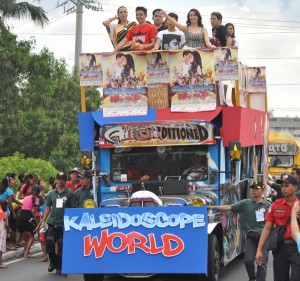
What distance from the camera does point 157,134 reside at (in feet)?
45.3

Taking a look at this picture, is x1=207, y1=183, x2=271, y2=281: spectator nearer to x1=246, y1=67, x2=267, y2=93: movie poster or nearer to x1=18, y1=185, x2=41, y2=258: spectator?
x1=246, y1=67, x2=267, y2=93: movie poster

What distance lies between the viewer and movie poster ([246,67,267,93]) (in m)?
17.4

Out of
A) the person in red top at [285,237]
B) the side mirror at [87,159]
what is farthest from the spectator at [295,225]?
the side mirror at [87,159]

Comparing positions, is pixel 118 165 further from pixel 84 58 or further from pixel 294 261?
pixel 294 261

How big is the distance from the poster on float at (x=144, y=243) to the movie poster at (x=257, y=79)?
5.59m

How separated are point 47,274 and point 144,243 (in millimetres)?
3315

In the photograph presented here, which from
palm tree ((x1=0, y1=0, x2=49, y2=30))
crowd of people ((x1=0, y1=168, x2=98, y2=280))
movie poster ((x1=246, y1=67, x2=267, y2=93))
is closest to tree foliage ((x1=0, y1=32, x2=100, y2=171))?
palm tree ((x1=0, y1=0, x2=49, y2=30))

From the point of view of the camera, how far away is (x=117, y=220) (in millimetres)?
12531

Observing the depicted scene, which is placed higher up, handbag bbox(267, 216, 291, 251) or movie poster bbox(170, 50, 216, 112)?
movie poster bbox(170, 50, 216, 112)

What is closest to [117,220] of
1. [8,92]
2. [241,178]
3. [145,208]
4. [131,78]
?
[145,208]

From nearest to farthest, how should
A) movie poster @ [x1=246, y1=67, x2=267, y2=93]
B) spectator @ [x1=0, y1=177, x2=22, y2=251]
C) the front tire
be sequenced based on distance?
the front tire → movie poster @ [x1=246, y1=67, x2=267, y2=93] → spectator @ [x1=0, y1=177, x2=22, y2=251]

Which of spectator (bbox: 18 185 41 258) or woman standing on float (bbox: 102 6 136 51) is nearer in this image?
woman standing on float (bbox: 102 6 136 51)

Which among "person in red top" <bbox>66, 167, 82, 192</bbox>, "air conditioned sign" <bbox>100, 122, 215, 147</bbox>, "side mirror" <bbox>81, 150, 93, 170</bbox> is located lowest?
"person in red top" <bbox>66, 167, 82, 192</bbox>

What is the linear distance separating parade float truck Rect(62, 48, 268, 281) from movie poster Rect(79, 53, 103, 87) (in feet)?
2.54
